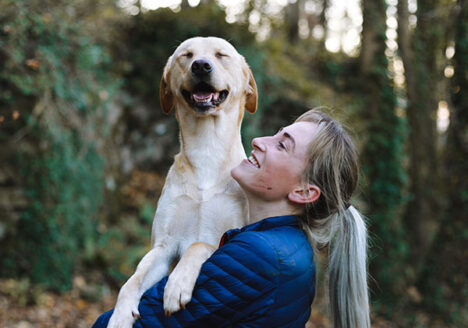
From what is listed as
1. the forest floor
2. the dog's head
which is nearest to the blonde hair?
the dog's head

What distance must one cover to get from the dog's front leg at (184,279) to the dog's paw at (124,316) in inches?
8.4

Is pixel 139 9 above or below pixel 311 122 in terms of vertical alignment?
above

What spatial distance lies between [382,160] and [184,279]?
6761 millimetres

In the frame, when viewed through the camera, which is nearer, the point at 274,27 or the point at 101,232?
the point at 101,232

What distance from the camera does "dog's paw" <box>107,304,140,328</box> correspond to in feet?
5.86

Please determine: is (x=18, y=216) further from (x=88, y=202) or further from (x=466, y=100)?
(x=466, y=100)

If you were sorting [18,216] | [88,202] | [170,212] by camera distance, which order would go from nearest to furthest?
[170,212], [18,216], [88,202]

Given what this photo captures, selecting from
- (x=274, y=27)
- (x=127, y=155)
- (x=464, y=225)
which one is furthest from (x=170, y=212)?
(x=274, y=27)

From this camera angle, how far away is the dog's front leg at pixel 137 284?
1805mm

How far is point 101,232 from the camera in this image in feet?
21.2

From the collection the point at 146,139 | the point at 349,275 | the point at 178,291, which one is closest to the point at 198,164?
→ the point at 178,291

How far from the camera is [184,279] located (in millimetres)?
1735

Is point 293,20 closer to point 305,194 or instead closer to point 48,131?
point 48,131

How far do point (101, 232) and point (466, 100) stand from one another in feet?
18.0
